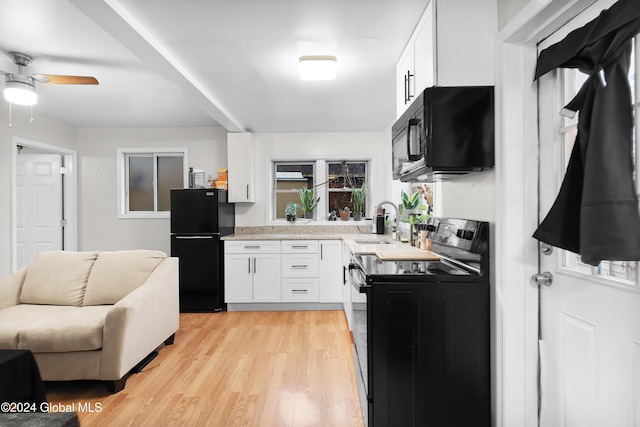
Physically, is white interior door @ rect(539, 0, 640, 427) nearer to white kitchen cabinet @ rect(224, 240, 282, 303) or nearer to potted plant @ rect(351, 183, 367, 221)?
white kitchen cabinet @ rect(224, 240, 282, 303)

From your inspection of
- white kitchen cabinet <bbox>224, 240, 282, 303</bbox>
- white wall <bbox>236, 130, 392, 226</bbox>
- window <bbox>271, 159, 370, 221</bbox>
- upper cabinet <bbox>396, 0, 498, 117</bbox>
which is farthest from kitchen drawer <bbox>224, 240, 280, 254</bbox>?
upper cabinet <bbox>396, 0, 498, 117</bbox>

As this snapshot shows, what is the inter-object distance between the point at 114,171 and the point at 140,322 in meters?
3.34

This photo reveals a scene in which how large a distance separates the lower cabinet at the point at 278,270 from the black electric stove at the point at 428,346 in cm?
271

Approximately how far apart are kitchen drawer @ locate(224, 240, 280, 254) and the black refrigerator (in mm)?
125

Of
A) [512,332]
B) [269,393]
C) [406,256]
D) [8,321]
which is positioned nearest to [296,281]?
[269,393]

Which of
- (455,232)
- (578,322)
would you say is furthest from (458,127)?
(578,322)

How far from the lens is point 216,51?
101 inches

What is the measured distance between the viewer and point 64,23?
238cm

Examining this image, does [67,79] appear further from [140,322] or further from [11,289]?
[140,322]

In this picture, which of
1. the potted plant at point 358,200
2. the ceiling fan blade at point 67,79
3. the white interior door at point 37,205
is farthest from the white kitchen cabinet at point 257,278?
the white interior door at point 37,205

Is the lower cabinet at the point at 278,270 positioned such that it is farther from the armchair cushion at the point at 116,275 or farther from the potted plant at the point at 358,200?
the armchair cushion at the point at 116,275

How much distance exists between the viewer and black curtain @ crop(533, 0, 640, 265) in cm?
108

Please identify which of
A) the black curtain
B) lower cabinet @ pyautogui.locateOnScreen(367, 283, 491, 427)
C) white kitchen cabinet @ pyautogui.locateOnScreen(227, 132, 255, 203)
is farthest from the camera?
white kitchen cabinet @ pyautogui.locateOnScreen(227, 132, 255, 203)

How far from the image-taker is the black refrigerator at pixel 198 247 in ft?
14.7
